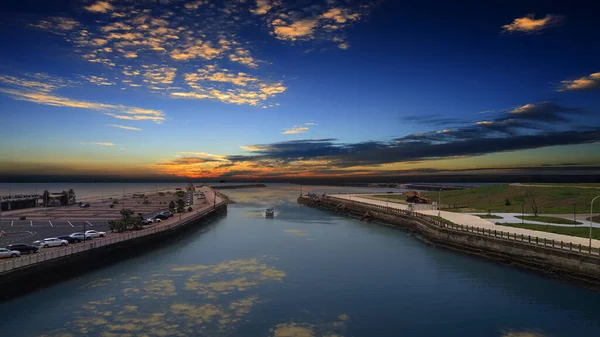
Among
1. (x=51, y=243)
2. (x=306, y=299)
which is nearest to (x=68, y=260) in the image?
(x=51, y=243)

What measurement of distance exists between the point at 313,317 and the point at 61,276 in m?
35.0

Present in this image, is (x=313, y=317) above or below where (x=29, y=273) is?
below

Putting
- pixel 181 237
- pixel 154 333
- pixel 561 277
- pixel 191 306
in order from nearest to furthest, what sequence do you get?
pixel 154 333
pixel 191 306
pixel 561 277
pixel 181 237

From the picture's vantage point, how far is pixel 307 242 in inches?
3265

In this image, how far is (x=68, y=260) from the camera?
2093 inches

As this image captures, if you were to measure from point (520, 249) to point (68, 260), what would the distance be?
212 ft

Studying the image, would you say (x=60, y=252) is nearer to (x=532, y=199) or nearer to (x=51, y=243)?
(x=51, y=243)

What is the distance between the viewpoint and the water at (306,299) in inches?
1419

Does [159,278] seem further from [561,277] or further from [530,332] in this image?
[561,277]

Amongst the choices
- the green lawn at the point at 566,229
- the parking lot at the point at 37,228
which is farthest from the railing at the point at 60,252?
the green lawn at the point at 566,229

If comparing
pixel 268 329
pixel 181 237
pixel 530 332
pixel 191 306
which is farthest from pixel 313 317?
pixel 181 237

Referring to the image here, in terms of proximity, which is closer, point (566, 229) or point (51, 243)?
point (51, 243)

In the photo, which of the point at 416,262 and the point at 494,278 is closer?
Answer: the point at 494,278

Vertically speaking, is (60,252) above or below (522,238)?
below
